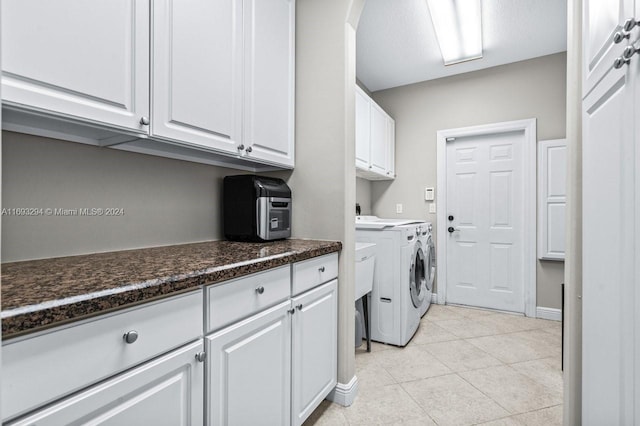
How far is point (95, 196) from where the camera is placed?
129 cm

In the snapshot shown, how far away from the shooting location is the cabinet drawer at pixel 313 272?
1441mm

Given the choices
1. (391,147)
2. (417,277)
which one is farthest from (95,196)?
(391,147)

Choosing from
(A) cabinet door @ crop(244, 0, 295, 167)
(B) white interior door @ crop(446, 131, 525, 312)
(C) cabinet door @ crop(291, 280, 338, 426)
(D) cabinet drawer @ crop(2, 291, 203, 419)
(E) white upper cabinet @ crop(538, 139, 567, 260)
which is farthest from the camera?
(B) white interior door @ crop(446, 131, 525, 312)

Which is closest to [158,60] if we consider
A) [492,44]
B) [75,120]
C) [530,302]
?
[75,120]

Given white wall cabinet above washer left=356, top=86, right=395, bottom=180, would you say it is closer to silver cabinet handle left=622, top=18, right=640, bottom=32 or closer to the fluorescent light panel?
the fluorescent light panel

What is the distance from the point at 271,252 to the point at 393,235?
1.40 metres

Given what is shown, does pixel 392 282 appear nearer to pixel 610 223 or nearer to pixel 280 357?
pixel 280 357

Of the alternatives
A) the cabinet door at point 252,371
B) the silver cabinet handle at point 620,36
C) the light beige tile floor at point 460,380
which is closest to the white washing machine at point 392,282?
the light beige tile floor at point 460,380

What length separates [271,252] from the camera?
4.52 ft

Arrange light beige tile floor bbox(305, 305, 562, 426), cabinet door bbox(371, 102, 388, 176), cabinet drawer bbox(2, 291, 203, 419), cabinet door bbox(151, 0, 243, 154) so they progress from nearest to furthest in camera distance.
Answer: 1. cabinet drawer bbox(2, 291, 203, 419)
2. cabinet door bbox(151, 0, 243, 154)
3. light beige tile floor bbox(305, 305, 562, 426)
4. cabinet door bbox(371, 102, 388, 176)

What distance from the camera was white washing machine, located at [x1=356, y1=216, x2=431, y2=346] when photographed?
8.31 feet

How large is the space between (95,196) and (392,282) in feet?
6.56

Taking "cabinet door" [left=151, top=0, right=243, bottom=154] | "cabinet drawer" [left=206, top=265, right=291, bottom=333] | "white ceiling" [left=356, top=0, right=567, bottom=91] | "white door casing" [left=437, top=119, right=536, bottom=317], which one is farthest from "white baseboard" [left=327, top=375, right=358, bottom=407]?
"white ceiling" [left=356, top=0, right=567, bottom=91]

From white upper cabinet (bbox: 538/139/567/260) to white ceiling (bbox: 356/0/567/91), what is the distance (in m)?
0.94
